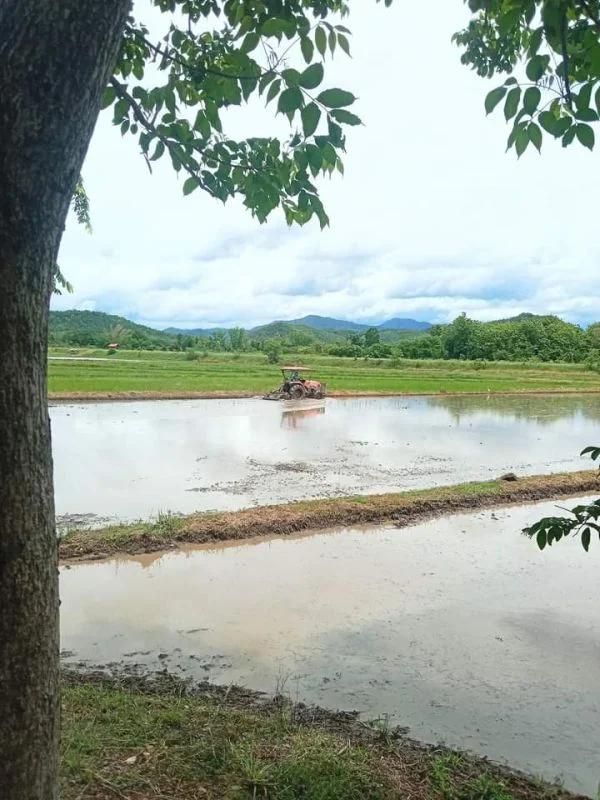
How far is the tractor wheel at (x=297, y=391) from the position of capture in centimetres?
2731

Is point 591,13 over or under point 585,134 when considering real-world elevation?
over

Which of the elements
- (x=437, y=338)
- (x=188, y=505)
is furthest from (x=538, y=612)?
(x=437, y=338)

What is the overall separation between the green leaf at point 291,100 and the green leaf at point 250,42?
0.45m

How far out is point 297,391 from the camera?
2744 centimetres

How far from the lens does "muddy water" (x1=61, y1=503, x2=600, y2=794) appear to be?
13.4 ft

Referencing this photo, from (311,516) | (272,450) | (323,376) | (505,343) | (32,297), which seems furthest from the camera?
(505,343)

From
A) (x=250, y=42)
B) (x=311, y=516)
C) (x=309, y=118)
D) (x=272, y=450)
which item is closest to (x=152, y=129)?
(x=250, y=42)

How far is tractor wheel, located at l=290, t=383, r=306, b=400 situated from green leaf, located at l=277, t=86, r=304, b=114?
83.9 feet

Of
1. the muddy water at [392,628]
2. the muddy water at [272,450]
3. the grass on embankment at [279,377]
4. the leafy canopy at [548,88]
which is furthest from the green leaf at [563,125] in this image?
the grass on embankment at [279,377]

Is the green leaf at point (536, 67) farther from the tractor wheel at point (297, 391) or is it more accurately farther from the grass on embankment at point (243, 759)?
the tractor wheel at point (297, 391)

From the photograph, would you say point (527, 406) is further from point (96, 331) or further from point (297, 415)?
point (96, 331)

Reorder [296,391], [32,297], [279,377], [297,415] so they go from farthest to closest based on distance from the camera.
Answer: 1. [279,377]
2. [296,391]
3. [297,415]
4. [32,297]

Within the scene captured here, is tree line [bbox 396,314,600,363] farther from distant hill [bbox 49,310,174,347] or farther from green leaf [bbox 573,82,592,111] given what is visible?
green leaf [bbox 573,82,592,111]

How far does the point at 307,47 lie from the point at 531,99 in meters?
0.65
